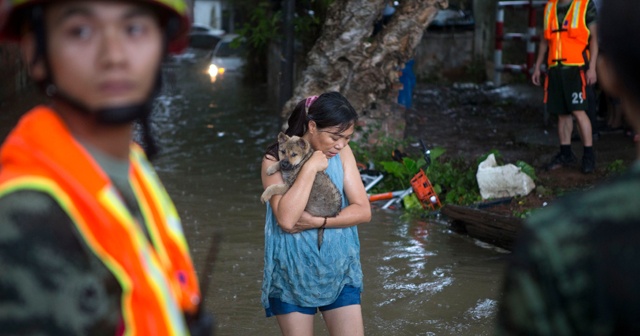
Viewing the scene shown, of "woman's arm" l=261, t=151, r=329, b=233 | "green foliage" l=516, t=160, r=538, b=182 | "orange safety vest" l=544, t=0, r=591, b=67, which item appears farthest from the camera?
"orange safety vest" l=544, t=0, r=591, b=67

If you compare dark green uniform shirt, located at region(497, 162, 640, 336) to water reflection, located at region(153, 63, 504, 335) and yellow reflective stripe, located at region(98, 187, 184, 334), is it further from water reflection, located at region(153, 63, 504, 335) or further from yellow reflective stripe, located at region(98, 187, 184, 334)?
water reflection, located at region(153, 63, 504, 335)

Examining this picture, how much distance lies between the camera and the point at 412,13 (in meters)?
10.9

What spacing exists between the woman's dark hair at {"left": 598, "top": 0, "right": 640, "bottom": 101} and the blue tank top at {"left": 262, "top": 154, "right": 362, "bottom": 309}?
292 centimetres

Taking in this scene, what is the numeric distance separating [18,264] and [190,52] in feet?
114

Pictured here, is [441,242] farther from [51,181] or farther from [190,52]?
[190,52]

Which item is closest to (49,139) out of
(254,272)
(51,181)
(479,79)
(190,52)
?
(51,181)

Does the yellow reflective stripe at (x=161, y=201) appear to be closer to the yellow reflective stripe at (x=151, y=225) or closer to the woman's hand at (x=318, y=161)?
the yellow reflective stripe at (x=151, y=225)

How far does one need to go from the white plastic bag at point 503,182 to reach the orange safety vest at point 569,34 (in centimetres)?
128

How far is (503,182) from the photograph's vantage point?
29.8 ft

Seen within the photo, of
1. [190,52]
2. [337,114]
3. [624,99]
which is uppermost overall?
[624,99]

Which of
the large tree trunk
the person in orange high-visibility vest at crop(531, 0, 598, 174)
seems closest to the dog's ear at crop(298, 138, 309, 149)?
the person in orange high-visibility vest at crop(531, 0, 598, 174)

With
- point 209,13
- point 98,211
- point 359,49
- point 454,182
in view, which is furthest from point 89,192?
point 209,13

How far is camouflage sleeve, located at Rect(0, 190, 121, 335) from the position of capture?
1649mm

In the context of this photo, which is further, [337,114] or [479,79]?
[479,79]
